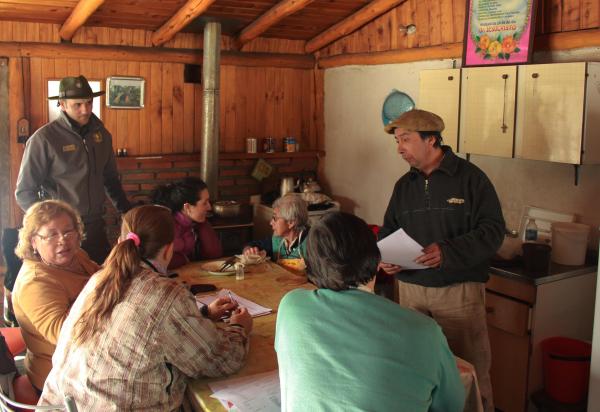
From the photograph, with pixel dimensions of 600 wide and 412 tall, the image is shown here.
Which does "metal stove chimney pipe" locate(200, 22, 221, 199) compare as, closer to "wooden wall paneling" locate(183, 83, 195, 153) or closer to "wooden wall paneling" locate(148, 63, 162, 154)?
"wooden wall paneling" locate(183, 83, 195, 153)

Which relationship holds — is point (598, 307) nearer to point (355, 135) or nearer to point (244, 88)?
point (355, 135)

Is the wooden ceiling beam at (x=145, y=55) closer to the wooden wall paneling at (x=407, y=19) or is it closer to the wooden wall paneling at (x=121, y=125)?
the wooden wall paneling at (x=121, y=125)

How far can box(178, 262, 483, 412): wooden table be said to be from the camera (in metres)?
2.07

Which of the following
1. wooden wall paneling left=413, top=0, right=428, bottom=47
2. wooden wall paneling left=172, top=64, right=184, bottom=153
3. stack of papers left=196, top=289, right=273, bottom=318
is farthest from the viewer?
wooden wall paneling left=172, top=64, right=184, bottom=153

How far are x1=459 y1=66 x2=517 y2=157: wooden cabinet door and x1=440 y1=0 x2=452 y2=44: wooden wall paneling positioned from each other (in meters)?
0.68

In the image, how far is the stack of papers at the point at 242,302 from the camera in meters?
2.73

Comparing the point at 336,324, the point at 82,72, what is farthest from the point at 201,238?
the point at 336,324

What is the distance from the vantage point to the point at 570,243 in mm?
3572

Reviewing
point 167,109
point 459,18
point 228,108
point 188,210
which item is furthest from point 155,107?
point 459,18

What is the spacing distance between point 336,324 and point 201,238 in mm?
2458

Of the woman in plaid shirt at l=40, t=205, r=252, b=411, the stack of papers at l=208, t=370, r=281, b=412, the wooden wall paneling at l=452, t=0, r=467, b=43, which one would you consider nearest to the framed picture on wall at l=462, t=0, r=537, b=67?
the wooden wall paneling at l=452, t=0, r=467, b=43

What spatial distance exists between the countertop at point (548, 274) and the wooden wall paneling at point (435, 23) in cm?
195

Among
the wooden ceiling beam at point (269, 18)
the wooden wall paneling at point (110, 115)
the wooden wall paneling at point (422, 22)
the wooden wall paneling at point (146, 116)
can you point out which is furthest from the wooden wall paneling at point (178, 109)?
the wooden wall paneling at point (422, 22)

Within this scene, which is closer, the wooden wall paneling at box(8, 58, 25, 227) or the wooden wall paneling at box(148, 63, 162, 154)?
the wooden wall paneling at box(8, 58, 25, 227)
